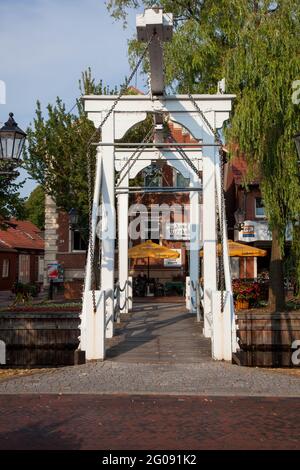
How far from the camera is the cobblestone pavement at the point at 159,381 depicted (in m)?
7.48

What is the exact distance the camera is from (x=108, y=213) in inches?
458

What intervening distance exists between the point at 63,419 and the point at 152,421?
0.94 m

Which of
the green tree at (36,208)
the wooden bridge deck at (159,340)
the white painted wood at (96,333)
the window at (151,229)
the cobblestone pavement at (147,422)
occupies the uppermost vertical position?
the green tree at (36,208)

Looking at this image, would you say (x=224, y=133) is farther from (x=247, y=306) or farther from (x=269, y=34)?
(x=247, y=306)

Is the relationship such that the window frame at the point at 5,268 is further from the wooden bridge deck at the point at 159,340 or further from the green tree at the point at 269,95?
the green tree at the point at 269,95

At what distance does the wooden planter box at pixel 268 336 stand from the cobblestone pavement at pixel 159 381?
9.16 ft

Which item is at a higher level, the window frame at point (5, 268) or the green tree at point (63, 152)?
the green tree at point (63, 152)

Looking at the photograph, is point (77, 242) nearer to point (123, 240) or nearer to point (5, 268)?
point (5, 268)

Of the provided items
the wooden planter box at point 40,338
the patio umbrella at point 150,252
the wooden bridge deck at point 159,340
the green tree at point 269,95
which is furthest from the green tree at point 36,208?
the wooden planter box at point 40,338

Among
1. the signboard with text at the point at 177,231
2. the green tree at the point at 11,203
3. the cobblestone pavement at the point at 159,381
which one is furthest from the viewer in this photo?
the signboard with text at the point at 177,231

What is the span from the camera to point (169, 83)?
16734 millimetres

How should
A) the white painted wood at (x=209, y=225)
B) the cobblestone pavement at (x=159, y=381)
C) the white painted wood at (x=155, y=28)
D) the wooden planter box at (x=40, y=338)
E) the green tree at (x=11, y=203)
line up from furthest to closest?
the green tree at (x=11, y=203)
the wooden planter box at (x=40, y=338)
the white painted wood at (x=209, y=225)
the white painted wood at (x=155, y=28)
the cobblestone pavement at (x=159, y=381)

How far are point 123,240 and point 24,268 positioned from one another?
27269 mm
